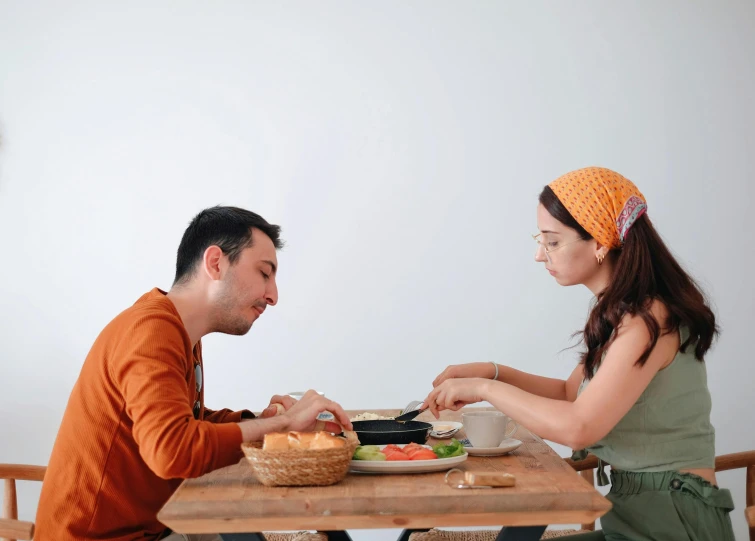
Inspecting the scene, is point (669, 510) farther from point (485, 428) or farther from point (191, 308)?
point (191, 308)

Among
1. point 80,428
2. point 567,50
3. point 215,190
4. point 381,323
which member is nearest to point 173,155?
point 215,190

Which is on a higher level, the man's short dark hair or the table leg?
the man's short dark hair

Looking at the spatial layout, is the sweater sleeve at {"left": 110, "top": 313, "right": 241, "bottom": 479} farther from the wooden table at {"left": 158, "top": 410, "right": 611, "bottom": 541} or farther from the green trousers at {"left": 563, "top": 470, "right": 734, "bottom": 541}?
the green trousers at {"left": 563, "top": 470, "right": 734, "bottom": 541}

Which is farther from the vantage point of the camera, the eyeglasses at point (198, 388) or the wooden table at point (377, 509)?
the eyeglasses at point (198, 388)

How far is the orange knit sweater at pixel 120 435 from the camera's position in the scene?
4.82 ft

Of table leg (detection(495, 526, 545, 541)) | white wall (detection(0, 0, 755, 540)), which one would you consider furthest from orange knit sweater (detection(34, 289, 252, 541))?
white wall (detection(0, 0, 755, 540))

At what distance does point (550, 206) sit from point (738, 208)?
204cm

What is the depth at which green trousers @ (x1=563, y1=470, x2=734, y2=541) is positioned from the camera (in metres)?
1.59

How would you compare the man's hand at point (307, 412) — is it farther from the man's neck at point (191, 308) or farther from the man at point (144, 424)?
the man's neck at point (191, 308)

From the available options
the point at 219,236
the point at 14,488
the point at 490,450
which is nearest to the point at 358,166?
the point at 219,236

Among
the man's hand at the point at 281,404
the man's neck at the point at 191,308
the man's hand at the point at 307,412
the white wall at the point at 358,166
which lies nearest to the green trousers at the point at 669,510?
the man's hand at the point at 307,412

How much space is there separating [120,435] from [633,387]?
1036 mm

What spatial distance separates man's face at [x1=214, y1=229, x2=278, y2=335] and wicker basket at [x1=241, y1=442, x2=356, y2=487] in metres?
0.54

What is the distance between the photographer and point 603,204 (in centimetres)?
179
